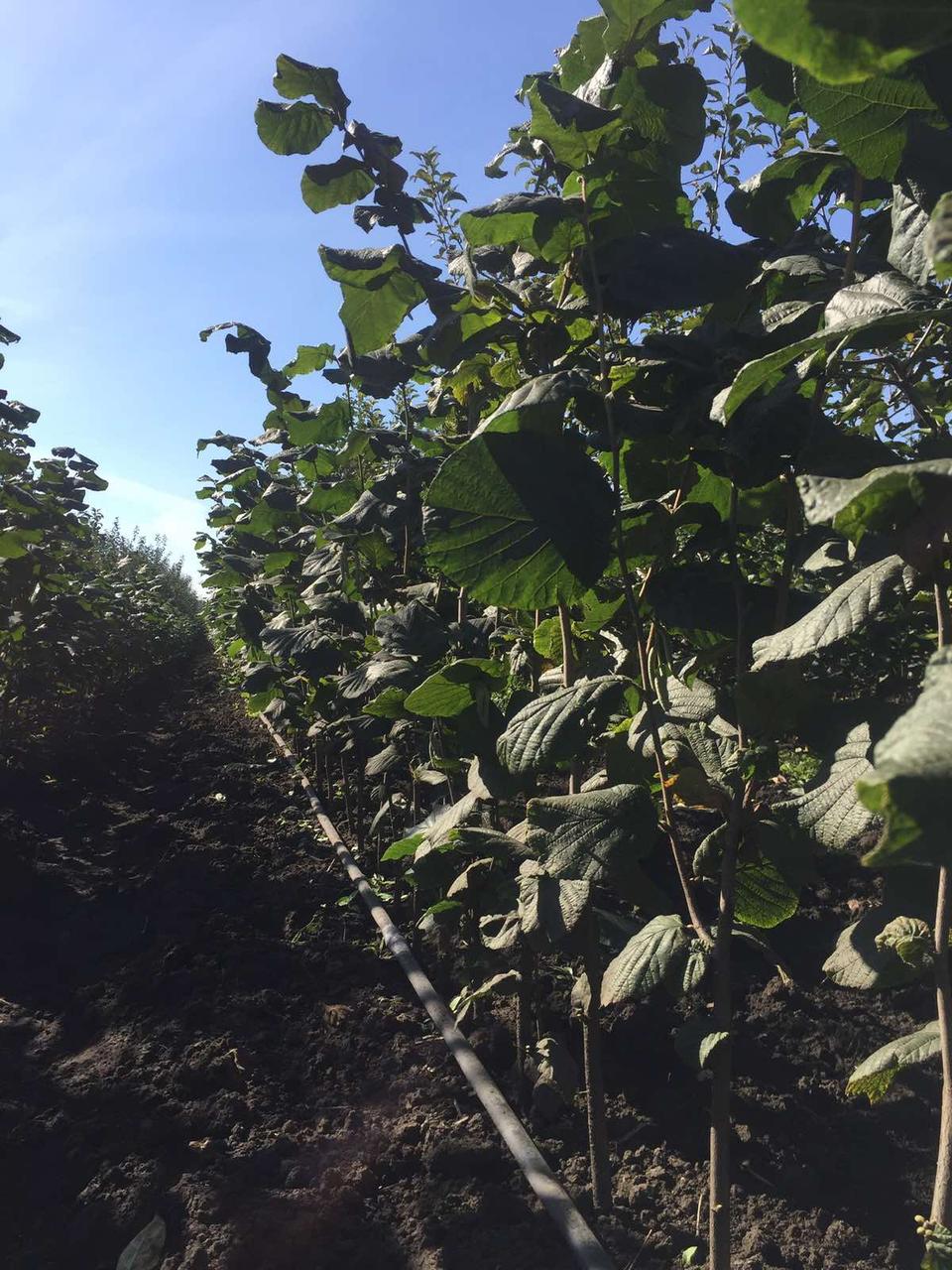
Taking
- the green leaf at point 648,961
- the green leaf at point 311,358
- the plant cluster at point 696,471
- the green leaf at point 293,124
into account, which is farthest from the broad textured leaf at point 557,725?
the green leaf at point 311,358

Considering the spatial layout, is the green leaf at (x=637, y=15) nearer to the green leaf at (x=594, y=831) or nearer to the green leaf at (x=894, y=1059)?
the green leaf at (x=594, y=831)

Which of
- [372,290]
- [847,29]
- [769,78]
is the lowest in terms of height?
[847,29]

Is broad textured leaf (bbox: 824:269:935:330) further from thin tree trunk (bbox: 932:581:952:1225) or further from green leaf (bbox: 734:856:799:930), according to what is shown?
green leaf (bbox: 734:856:799:930)

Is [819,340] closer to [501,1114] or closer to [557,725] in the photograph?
[557,725]

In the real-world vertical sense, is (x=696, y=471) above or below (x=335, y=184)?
below

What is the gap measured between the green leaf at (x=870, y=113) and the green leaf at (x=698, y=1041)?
1091mm

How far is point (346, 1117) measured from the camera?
2.37 metres

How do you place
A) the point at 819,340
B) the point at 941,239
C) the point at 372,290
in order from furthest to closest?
the point at 372,290
the point at 819,340
the point at 941,239

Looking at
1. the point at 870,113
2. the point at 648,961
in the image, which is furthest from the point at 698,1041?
the point at 870,113

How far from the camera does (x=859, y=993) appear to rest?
2545mm

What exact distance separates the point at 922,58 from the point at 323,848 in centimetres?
436

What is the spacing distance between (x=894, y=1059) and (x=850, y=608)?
0.57m

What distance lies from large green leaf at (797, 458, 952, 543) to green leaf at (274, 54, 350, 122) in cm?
138

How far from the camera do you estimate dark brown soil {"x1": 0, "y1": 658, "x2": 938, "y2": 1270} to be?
185 centimetres
